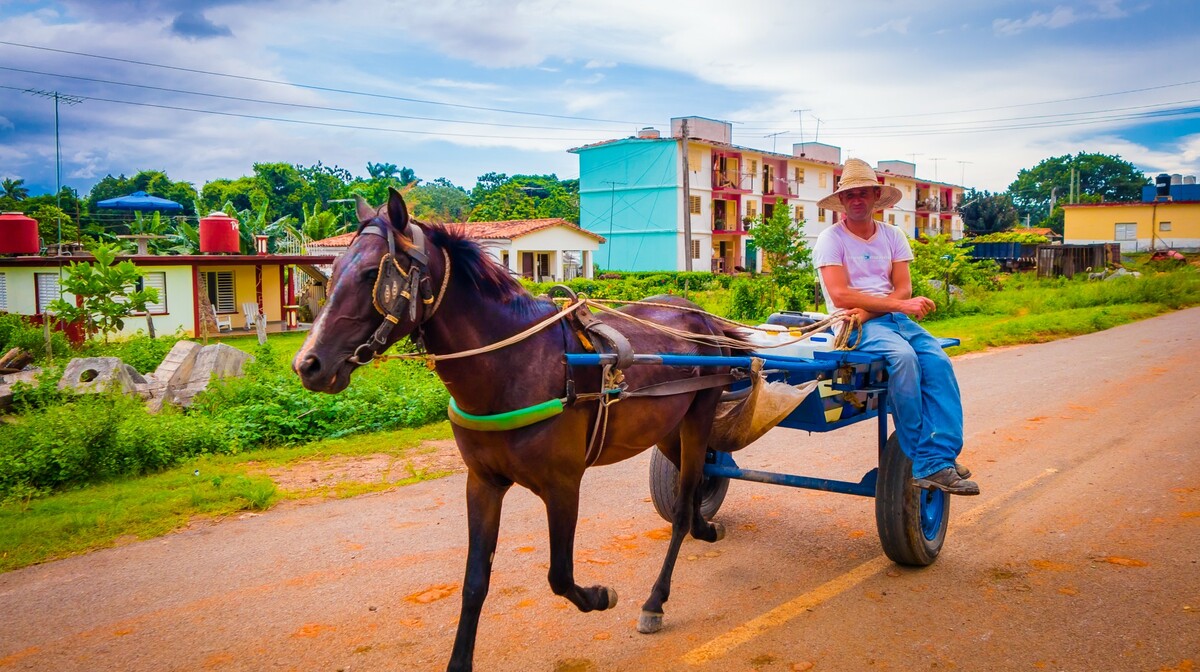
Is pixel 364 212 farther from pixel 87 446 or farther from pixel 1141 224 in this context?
pixel 1141 224

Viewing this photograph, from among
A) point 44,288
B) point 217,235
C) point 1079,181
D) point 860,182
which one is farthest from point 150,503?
point 1079,181

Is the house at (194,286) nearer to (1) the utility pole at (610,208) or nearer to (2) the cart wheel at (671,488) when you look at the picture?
(2) the cart wheel at (671,488)

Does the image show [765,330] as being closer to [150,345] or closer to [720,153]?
[150,345]

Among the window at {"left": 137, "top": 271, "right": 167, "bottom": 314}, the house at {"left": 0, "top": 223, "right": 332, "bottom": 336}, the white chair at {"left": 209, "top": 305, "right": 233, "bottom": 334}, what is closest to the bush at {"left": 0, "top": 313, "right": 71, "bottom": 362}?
the house at {"left": 0, "top": 223, "right": 332, "bottom": 336}

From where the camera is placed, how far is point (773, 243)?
23594 millimetres

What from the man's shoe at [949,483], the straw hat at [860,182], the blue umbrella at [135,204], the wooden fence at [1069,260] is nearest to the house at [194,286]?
the blue umbrella at [135,204]

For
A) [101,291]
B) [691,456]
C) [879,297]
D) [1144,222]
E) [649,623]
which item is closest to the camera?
[649,623]

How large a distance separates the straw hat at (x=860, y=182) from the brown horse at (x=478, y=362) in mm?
2150

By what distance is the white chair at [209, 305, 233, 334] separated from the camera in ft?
85.8

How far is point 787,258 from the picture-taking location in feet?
75.1

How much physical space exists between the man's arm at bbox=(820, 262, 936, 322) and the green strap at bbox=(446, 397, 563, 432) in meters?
2.41

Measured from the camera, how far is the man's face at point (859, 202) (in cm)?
546

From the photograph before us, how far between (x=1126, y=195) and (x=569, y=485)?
107064 mm

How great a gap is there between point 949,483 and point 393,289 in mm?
3246
